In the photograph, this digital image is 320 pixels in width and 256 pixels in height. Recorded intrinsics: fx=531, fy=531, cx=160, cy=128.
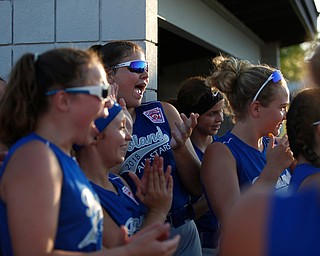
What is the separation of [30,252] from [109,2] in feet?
7.87

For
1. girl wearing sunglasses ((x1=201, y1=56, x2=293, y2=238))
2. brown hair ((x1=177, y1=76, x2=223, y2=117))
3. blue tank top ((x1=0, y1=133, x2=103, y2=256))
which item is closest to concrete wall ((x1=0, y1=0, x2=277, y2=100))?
brown hair ((x1=177, y1=76, x2=223, y2=117))

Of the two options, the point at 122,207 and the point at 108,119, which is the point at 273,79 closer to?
the point at 108,119

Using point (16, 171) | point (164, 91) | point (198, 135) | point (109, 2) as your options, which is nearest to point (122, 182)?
point (16, 171)

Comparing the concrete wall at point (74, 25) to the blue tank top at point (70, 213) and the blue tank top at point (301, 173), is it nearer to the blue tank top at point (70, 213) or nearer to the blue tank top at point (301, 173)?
the blue tank top at point (301, 173)

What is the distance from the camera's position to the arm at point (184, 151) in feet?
9.24

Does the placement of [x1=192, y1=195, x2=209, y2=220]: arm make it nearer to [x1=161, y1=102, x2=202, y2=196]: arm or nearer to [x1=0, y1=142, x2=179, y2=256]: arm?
[x1=161, y1=102, x2=202, y2=196]: arm

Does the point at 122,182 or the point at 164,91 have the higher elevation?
the point at 164,91

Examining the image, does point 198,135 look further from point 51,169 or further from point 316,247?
point 316,247

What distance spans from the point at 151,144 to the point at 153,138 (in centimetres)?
4

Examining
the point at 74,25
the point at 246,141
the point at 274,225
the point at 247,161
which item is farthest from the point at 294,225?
the point at 74,25

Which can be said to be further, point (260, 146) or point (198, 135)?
point (198, 135)

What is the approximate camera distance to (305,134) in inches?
91.9

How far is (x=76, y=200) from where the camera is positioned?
1681 mm

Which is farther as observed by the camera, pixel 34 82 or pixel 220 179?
pixel 220 179
